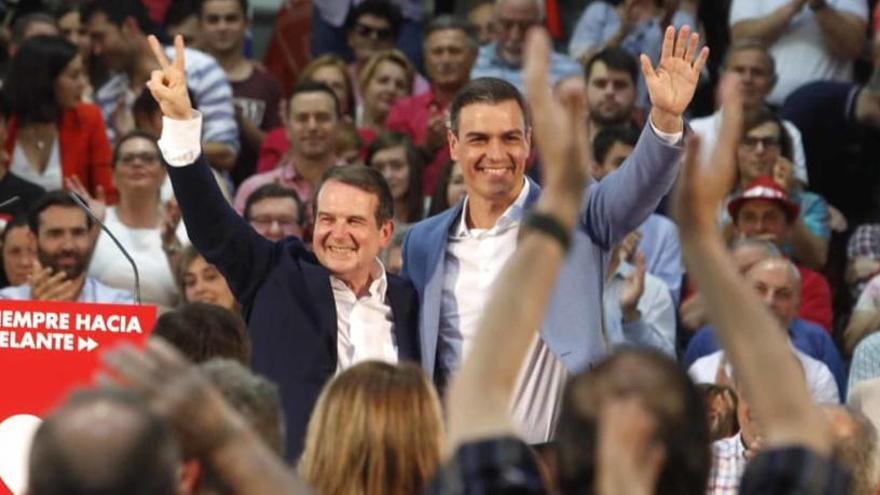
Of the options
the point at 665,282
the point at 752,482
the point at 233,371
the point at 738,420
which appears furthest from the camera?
the point at 665,282

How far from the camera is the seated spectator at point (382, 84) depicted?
11266mm

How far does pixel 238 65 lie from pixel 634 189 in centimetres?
629

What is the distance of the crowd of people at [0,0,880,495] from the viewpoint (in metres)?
3.11

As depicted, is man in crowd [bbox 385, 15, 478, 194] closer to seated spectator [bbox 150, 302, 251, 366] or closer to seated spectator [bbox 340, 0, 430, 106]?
seated spectator [bbox 340, 0, 430, 106]

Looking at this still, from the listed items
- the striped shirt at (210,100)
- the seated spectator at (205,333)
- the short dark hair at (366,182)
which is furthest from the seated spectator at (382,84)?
the seated spectator at (205,333)

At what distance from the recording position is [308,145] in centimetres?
1025

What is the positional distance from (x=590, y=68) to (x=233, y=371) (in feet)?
23.3

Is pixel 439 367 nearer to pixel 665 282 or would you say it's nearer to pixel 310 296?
pixel 310 296

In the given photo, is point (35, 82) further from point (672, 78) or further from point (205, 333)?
point (205, 333)

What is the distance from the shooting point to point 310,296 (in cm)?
589

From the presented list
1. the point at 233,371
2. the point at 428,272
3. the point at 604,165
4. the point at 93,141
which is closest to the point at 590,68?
the point at 604,165

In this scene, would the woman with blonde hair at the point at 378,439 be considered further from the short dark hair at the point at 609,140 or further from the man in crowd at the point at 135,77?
the man in crowd at the point at 135,77

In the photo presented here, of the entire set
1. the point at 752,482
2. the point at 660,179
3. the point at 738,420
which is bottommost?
the point at 738,420

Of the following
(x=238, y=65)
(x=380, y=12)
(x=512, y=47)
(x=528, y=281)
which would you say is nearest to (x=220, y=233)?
(x=528, y=281)
